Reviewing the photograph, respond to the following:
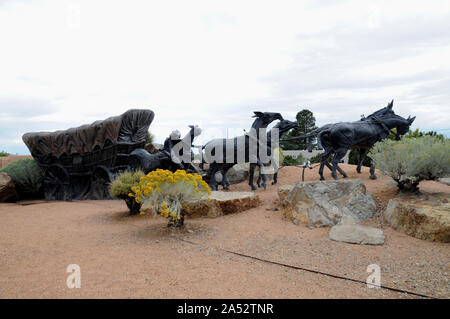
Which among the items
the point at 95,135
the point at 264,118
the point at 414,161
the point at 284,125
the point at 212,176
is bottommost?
the point at 212,176

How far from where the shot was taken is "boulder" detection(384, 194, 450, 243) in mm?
4715

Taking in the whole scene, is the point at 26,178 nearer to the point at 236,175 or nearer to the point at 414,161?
the point at 236,175

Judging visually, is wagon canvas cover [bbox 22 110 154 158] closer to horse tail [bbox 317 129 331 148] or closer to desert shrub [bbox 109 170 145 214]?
desert shrub [bbox 109 170 145 214]

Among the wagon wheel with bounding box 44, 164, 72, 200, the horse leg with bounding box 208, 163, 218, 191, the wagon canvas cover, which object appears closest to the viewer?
the horse leg with bounding box 208, 163, 218, 191

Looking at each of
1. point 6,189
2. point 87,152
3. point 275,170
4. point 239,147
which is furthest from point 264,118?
point 6,189

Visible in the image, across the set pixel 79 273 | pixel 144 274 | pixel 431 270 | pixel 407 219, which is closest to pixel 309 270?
pixel 431 270

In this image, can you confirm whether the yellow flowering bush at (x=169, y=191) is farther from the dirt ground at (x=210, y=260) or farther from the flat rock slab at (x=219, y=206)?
the flat rock slab at (x=219, y=206)

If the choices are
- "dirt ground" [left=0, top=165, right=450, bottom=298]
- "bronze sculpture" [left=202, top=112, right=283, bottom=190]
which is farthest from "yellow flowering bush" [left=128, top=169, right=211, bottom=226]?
"bronze sculpture" [left=202, top=112, right=283, bottom=190]

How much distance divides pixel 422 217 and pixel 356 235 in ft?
3.67

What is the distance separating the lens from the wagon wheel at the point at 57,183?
13688 millimetres

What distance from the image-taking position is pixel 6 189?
12633mm

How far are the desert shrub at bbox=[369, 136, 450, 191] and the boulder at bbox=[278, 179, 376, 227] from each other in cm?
74

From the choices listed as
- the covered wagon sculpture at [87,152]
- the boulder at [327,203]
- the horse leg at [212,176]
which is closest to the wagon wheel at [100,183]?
the covered wagon sculpture at [87,152]

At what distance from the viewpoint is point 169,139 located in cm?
909
